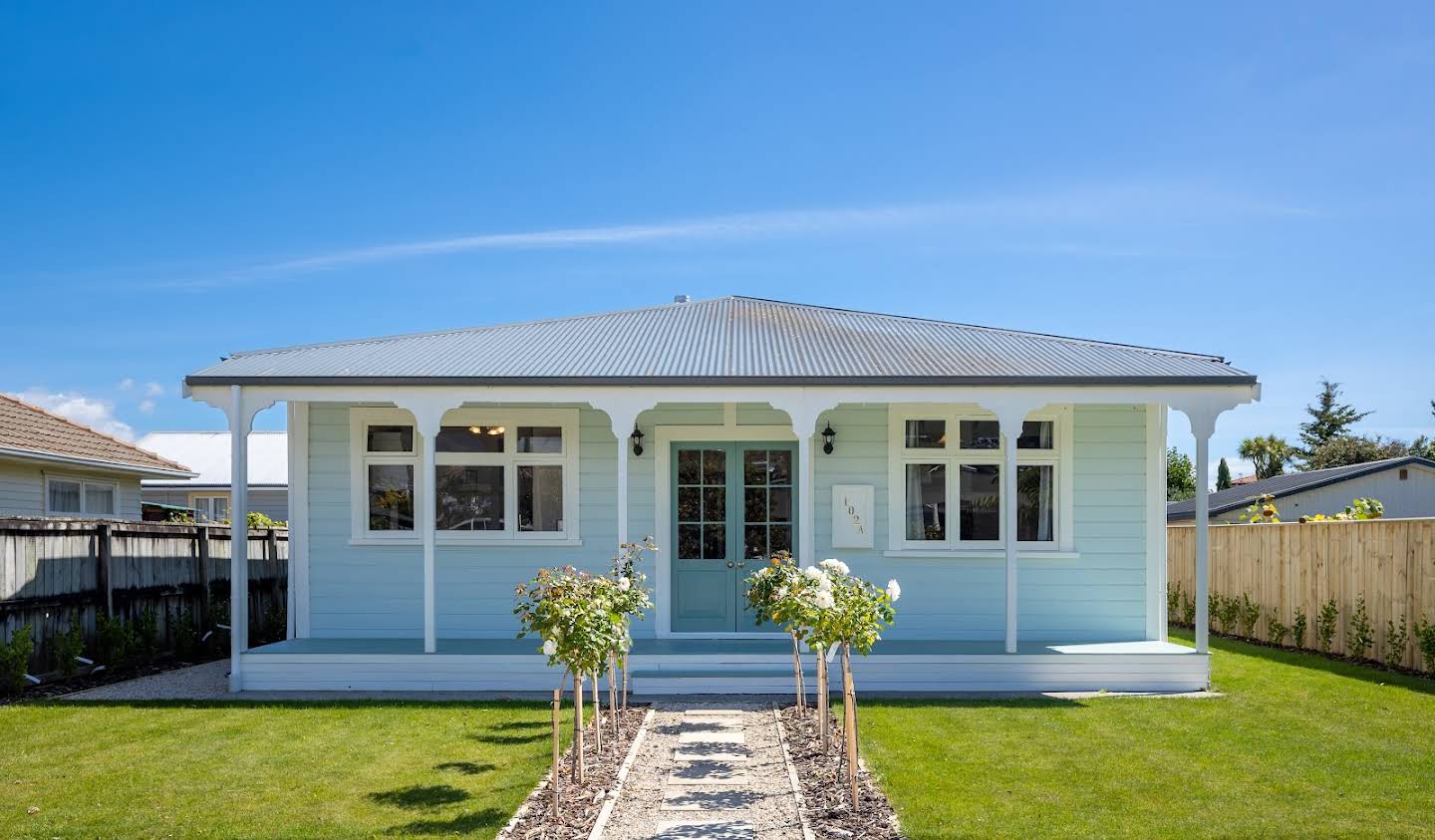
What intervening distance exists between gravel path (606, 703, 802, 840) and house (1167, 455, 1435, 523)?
689 inches

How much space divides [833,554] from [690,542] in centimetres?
146

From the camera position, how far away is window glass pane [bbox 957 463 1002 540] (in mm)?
11117

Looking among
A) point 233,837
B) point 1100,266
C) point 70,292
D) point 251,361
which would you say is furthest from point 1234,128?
point 70,292

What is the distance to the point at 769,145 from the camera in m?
14.4

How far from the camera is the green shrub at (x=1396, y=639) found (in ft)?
35.0

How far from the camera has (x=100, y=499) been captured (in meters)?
17.5

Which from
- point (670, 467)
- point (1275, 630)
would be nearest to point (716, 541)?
point (670, 467)

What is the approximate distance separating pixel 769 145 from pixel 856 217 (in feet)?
4.91

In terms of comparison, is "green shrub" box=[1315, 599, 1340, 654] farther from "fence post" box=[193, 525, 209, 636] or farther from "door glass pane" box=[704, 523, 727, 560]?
"fence post" box=[193, 525, 209, 636]

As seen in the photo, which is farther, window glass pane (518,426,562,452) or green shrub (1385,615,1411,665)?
window glass pane (518,426,562,452)

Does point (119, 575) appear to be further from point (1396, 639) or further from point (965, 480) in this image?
point (1396, 639)

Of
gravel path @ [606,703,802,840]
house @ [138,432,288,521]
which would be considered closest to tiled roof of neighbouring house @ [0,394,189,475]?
house @ [138,432,288,521]

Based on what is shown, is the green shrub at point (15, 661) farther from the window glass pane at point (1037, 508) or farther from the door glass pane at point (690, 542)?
the window glass pane at point (1037, 508)

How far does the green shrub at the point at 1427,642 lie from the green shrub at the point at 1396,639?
11.9 inches
